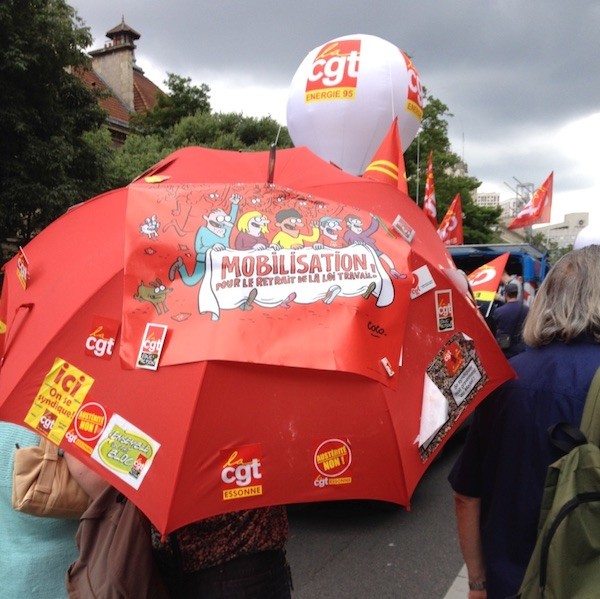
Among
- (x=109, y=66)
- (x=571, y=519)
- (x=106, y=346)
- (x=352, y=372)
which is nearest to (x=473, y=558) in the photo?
(x=571, y=519)

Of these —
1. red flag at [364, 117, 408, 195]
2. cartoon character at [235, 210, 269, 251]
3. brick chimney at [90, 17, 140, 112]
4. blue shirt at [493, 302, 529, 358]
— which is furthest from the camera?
brick chimney at [90, 17, 140, 112]

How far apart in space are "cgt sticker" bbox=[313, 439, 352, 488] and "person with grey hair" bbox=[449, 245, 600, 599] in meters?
0.62

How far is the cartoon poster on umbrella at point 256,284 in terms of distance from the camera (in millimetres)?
1375

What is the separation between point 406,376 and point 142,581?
93cm

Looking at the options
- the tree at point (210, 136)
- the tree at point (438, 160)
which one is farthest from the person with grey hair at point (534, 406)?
the tree at point (438, 160)

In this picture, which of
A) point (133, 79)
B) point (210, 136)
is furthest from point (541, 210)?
point (133, 79)

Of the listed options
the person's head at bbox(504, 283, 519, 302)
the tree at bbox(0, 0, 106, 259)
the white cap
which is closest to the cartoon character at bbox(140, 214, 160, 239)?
the white cap

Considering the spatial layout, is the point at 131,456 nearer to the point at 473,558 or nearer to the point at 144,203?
the point at 144,203

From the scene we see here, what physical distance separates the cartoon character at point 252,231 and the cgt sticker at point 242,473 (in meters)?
0.47

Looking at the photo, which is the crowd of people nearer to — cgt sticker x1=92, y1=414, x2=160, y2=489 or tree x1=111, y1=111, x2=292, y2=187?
cgt sticker x1=92, y1=414, x2=160, y2=489

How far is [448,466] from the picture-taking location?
20.4 ft

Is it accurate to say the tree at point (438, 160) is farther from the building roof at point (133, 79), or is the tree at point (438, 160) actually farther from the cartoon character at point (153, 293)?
the cartoon character at point (153, 293)

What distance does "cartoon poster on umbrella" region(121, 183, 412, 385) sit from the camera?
138 cm

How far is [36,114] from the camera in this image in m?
10.3
